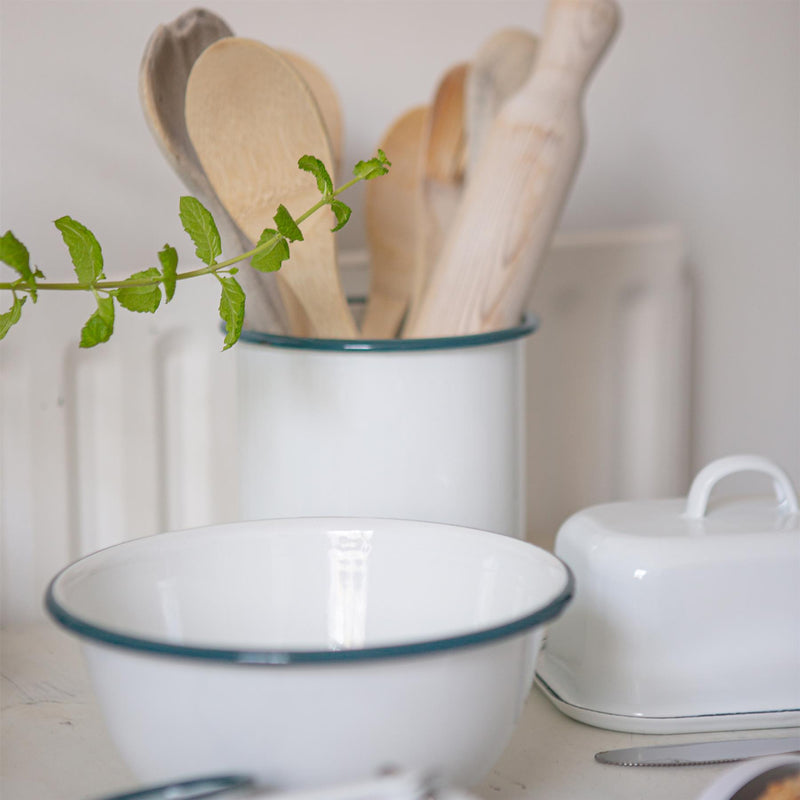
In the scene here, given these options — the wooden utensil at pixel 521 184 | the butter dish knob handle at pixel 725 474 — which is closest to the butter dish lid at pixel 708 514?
the butter dish knob handle at pixel 725 474

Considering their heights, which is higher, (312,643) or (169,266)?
(169,266)

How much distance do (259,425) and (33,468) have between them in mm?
161

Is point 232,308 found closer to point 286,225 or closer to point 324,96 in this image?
point 286,225

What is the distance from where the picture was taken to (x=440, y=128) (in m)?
0.63

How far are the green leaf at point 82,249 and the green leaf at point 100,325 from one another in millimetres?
13

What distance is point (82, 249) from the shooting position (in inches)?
15.4

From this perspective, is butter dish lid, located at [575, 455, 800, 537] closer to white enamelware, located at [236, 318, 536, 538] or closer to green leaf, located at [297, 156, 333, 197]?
white enamelware, located at [236, 318, 536, 538]

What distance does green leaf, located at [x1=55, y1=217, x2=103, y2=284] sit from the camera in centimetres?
39

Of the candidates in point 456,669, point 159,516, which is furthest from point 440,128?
point 456,669

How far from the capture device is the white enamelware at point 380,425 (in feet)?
1.62

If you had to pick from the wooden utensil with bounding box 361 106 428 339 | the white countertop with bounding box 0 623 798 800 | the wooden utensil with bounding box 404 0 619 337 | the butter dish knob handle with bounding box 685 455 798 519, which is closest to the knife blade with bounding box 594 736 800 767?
the white countertop with bounding box 0 623 798 800

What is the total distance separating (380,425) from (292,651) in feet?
0.68

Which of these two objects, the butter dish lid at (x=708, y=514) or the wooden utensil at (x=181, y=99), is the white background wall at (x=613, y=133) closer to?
the wooden utensil at (x=181, y=99)

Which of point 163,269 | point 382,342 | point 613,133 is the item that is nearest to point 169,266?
point 163,269
